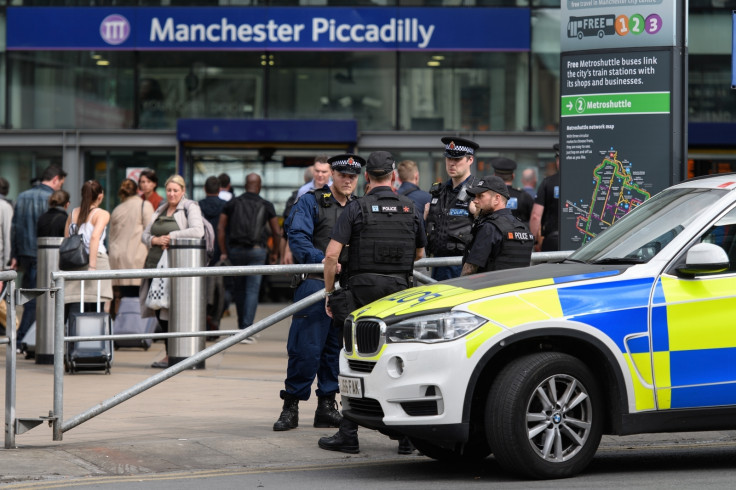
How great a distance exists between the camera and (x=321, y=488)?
723cm

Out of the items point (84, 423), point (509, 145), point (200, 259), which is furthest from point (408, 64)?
point (84, 423)

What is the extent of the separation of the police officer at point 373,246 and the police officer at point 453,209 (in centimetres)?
173

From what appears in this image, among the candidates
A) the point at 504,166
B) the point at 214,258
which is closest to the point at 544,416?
the point at 504,166

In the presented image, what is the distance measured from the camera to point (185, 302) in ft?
41.9

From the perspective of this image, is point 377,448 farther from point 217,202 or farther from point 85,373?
point 217,202

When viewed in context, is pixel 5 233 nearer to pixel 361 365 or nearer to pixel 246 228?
pixel 246 228

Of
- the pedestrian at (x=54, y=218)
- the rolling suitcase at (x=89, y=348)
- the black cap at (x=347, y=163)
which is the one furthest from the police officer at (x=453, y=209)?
the pedestrian at (x=54, y=218)

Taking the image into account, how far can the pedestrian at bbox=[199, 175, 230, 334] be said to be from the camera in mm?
15117

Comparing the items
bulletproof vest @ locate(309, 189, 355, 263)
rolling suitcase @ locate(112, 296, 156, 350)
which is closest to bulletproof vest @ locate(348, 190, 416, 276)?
bulletproof vest @ locate(309, 189, 355, 263)

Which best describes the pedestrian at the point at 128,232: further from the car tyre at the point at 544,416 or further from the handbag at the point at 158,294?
the car tyre at the point at 544,416

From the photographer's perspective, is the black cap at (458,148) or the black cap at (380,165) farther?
the black cap at (458,148)

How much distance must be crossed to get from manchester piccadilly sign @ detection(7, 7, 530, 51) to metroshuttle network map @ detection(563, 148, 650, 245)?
11.0 metres

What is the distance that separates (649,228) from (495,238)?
111 centimetres

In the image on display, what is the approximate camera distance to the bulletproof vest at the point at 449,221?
10141 millimetres
